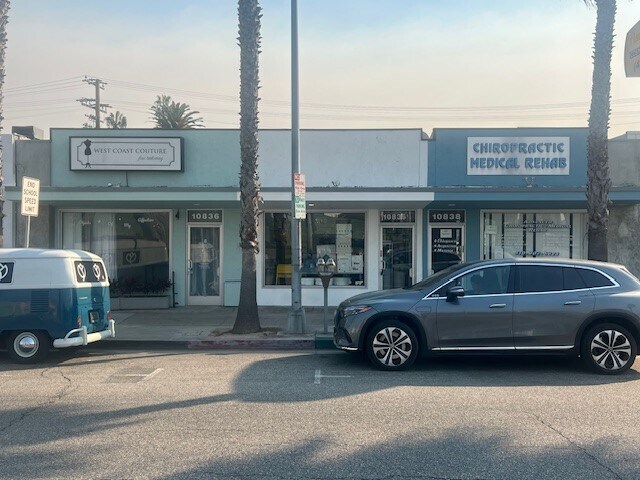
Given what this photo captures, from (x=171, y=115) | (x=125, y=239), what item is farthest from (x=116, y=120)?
(x=125, y=239)

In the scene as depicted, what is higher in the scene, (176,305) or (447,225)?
(447,225)

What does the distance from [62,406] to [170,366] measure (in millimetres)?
2483

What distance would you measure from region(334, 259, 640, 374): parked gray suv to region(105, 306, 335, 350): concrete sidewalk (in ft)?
7.67

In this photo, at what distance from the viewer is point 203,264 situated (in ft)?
52.4

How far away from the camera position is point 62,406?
6.75m

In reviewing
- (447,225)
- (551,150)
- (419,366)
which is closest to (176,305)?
(447,225)

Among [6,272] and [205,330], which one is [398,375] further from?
[6,272]

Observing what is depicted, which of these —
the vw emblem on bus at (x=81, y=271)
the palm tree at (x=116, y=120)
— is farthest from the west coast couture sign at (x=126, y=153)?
the palm tree at (x=116, y=120)

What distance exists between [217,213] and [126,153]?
109 inches

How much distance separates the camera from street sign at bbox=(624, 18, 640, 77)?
9695 mm

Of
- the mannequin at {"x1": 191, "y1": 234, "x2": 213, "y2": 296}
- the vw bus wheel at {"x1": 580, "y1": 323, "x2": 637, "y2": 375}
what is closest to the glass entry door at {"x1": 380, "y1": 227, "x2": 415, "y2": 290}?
the mannequin at {"x1": 191, "y1": 234, "x2": 213, "y2": 296}

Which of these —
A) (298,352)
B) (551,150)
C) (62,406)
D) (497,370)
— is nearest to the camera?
(62,406)

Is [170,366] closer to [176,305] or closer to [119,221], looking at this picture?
[176,305]

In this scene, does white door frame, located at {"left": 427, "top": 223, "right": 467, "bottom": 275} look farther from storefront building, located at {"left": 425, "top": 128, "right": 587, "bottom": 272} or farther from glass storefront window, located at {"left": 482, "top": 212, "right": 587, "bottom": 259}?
glass storefront window, located at {"left": 482, "top": 212, "right": 587, "bottom": 259}
